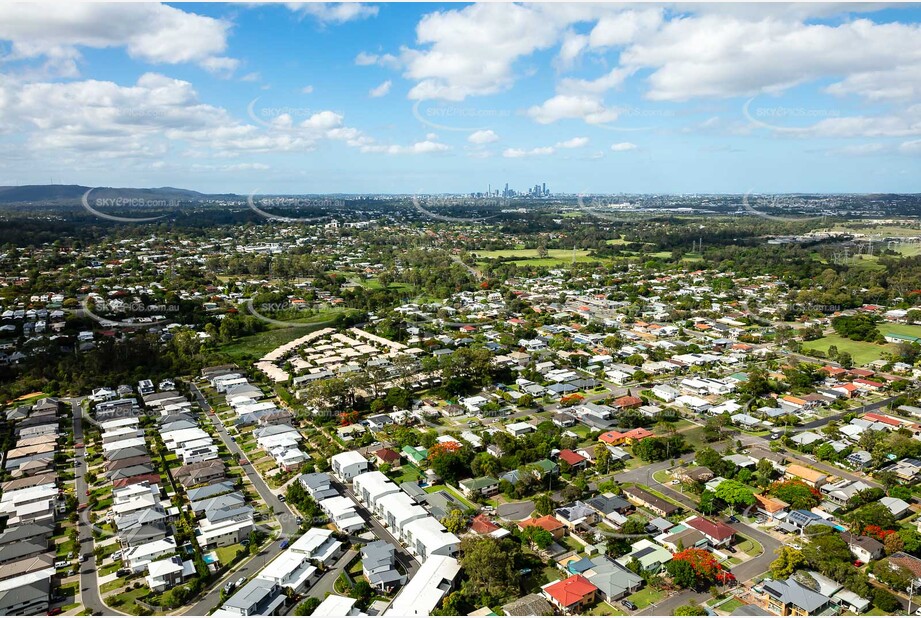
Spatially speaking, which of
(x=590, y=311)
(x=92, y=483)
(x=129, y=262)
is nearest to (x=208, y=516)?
(x=92, y=483)

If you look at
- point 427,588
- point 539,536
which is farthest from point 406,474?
point 427,588

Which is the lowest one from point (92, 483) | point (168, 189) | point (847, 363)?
point (92, 483)

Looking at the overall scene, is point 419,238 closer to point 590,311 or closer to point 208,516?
point 590,311

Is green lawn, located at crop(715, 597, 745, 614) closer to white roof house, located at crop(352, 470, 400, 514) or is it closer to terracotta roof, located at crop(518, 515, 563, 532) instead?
terracotta roof, located at crop(518, 515, 563, 532)

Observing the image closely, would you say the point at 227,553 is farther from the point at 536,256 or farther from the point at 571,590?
the point at 536,256

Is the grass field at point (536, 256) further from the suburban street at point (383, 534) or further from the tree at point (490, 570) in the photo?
the tree at point (490, 570)

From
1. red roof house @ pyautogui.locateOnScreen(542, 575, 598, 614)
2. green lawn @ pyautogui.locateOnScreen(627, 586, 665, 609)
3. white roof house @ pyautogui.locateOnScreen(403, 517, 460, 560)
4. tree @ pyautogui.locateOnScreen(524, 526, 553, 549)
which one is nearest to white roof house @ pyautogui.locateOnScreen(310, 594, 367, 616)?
white roof house @ pyautogui.locateOnScreen(403, 517, 460, 560)

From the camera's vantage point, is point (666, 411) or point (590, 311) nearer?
point (666, 411)
